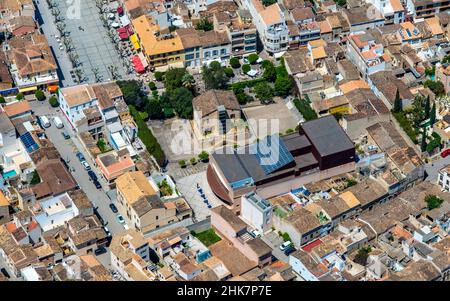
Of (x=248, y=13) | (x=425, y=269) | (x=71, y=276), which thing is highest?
(x=248, y=13)

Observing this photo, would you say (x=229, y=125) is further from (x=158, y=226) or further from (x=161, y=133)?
(x=158, y=226)

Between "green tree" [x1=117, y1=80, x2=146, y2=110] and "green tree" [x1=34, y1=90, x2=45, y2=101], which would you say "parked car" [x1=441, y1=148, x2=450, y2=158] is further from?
"green tree" [x1=34, y1=90, x2=45, y2=101]

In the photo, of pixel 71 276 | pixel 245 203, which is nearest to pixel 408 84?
pixel 245 203

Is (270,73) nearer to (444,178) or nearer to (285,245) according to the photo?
(444,178)

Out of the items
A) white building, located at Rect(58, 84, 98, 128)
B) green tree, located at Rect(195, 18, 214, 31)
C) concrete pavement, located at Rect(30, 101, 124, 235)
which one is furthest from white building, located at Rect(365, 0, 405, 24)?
concrete pavement, located at Rect(30, 101, 124, 235)

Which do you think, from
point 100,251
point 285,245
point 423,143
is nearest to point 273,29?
point 423,143

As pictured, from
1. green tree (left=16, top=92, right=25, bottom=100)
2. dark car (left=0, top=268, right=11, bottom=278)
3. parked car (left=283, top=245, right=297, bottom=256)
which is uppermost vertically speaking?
green tree (left=16, top=92, right=25, bottom=100)
